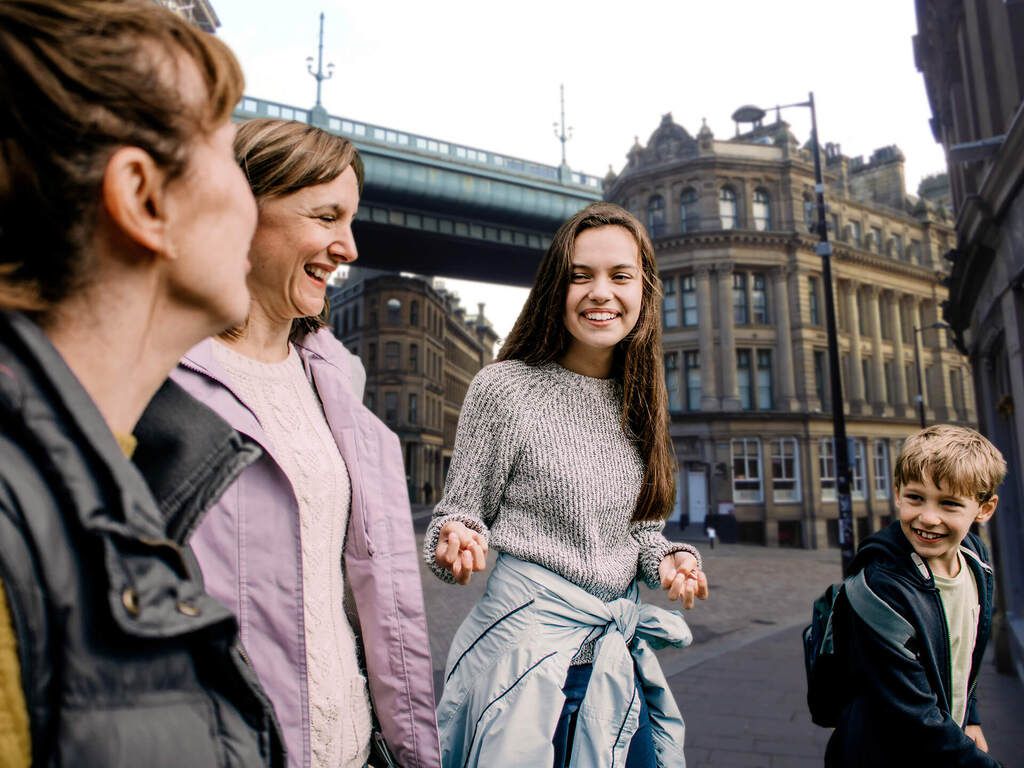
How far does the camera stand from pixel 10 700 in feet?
2.17

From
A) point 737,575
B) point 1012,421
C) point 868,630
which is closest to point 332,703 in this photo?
point 868,630

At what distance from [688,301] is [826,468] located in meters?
10.7

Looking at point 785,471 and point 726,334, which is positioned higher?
point 726,334

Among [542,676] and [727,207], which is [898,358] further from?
[542,676]

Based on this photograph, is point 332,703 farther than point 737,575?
No

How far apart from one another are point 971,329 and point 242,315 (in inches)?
456

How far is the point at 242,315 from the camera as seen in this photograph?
0.98 meters

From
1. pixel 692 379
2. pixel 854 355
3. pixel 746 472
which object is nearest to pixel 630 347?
pixel 746 472

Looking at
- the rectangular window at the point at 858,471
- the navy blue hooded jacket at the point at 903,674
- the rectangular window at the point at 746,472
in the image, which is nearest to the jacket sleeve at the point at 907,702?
the navy blue hooded jacket at the point at 903,674

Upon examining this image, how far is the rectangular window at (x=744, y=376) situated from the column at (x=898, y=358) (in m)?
10.7

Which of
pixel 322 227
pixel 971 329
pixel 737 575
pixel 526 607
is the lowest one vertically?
pixel 737 575

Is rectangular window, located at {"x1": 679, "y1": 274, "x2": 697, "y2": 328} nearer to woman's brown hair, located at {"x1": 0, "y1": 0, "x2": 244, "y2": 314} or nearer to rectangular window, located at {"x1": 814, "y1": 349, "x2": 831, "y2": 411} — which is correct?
rectangular window, located at {"x1": 814, "y1": 349, "x2": 831, "y2": 411}

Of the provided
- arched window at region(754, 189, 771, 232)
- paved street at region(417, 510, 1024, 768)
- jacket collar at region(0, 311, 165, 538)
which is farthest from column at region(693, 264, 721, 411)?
jacket collar at region(0, 311, 165, 538)

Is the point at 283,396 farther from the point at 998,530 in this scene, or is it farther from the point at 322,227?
the point at 998,530
